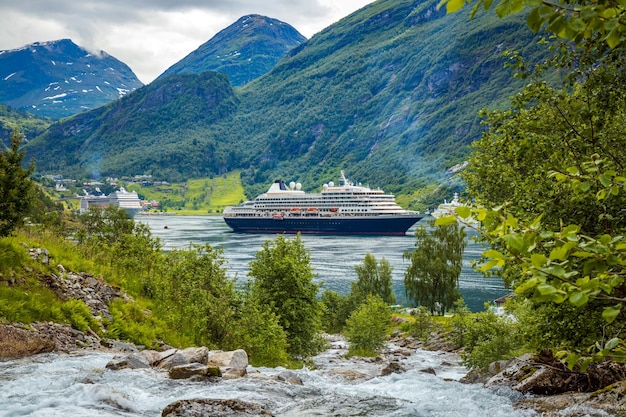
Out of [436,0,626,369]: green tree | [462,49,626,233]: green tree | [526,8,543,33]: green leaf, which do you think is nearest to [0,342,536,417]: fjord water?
[436,0,626,369]: green tree

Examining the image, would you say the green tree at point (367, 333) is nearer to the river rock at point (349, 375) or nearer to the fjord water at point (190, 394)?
the river rock at point (349, 375)

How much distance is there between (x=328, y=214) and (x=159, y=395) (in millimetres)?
122945

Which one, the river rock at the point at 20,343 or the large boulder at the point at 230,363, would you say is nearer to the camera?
the river rock at the point at 20,343

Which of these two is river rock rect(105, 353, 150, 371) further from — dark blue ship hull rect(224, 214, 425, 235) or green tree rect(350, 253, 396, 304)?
dark blue ship hull rect(224, 214, 425, 235)

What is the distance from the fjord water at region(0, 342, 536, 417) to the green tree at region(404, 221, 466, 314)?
34.0 metres

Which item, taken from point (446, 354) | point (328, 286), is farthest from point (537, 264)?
point (328, 286)

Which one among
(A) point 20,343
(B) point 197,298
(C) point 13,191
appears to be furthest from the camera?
(B) point 197,298

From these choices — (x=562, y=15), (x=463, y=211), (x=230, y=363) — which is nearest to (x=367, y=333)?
(x=230, y=363)

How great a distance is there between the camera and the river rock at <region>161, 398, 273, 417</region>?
7625 mm

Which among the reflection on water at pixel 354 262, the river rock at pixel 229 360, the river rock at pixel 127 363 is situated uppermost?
the river rock at pixel 127 363

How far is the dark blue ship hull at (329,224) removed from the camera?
12231 cm

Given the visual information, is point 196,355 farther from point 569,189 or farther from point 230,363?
point 569,189

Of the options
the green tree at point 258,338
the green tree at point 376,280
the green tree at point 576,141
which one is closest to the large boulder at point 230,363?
the green tree at point 258,338

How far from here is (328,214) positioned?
131625 millimetres
